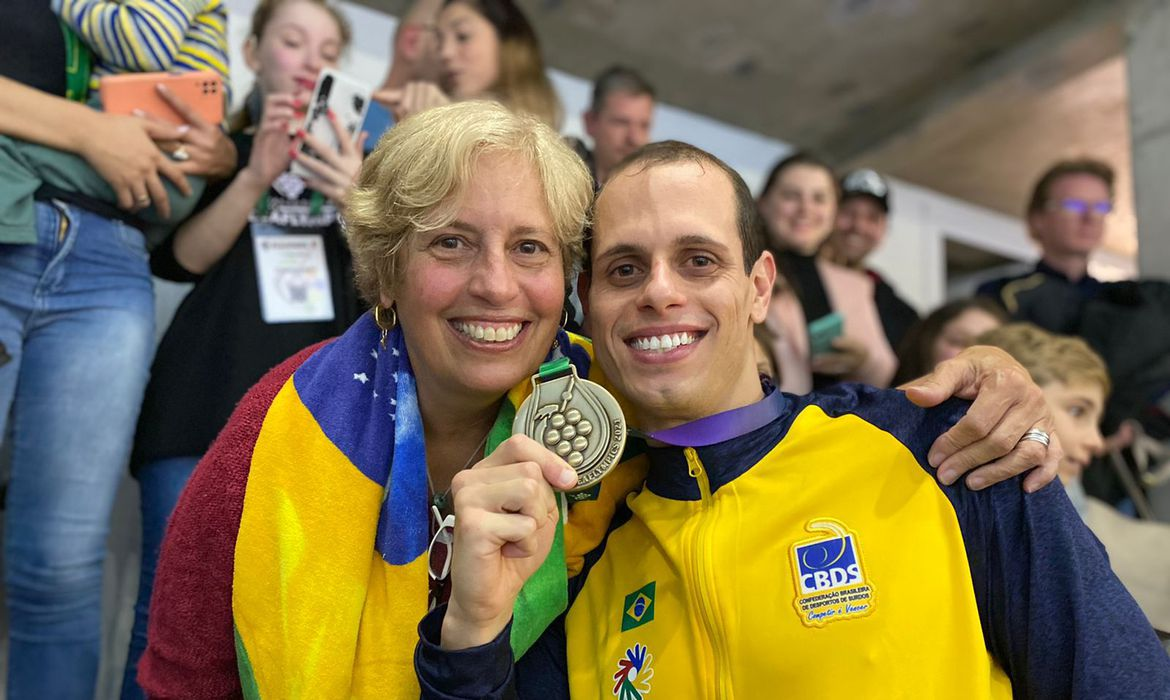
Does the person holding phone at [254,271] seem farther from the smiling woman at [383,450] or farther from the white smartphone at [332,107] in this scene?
the smiling woman at [383,450]

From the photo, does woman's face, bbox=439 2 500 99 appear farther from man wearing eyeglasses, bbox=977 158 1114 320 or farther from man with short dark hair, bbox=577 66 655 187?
man wearing eyeglasses, bbox=977 158 1114 320

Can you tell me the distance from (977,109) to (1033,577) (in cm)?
587

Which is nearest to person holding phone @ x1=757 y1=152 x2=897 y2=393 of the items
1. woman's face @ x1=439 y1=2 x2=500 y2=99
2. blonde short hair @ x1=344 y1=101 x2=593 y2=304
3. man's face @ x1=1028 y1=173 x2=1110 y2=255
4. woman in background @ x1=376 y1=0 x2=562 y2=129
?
man's face @ x1=1028 y1=173 x2=1110 y2=255

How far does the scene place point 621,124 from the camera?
3193mm

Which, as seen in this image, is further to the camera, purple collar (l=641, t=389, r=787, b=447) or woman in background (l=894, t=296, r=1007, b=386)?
woman in background (l=894, t=296, r=1007, b=386)

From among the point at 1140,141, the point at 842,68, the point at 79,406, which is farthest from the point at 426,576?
the point at 842,68

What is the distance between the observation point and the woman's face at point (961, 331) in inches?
110

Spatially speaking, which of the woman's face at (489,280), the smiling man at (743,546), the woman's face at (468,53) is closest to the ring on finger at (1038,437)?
the smiling man at (743,546)

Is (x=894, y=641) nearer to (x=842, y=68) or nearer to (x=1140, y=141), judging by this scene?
(x=1140, y=141)

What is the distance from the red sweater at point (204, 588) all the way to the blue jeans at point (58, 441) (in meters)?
0.56

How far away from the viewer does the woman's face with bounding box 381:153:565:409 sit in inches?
57.9

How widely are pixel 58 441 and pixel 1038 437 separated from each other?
188 centimetres

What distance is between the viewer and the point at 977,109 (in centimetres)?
638

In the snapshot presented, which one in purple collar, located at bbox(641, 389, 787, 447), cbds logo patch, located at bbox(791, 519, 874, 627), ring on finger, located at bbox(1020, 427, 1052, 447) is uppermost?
purple collar, located at bbox(641, 389, 787, 447)
